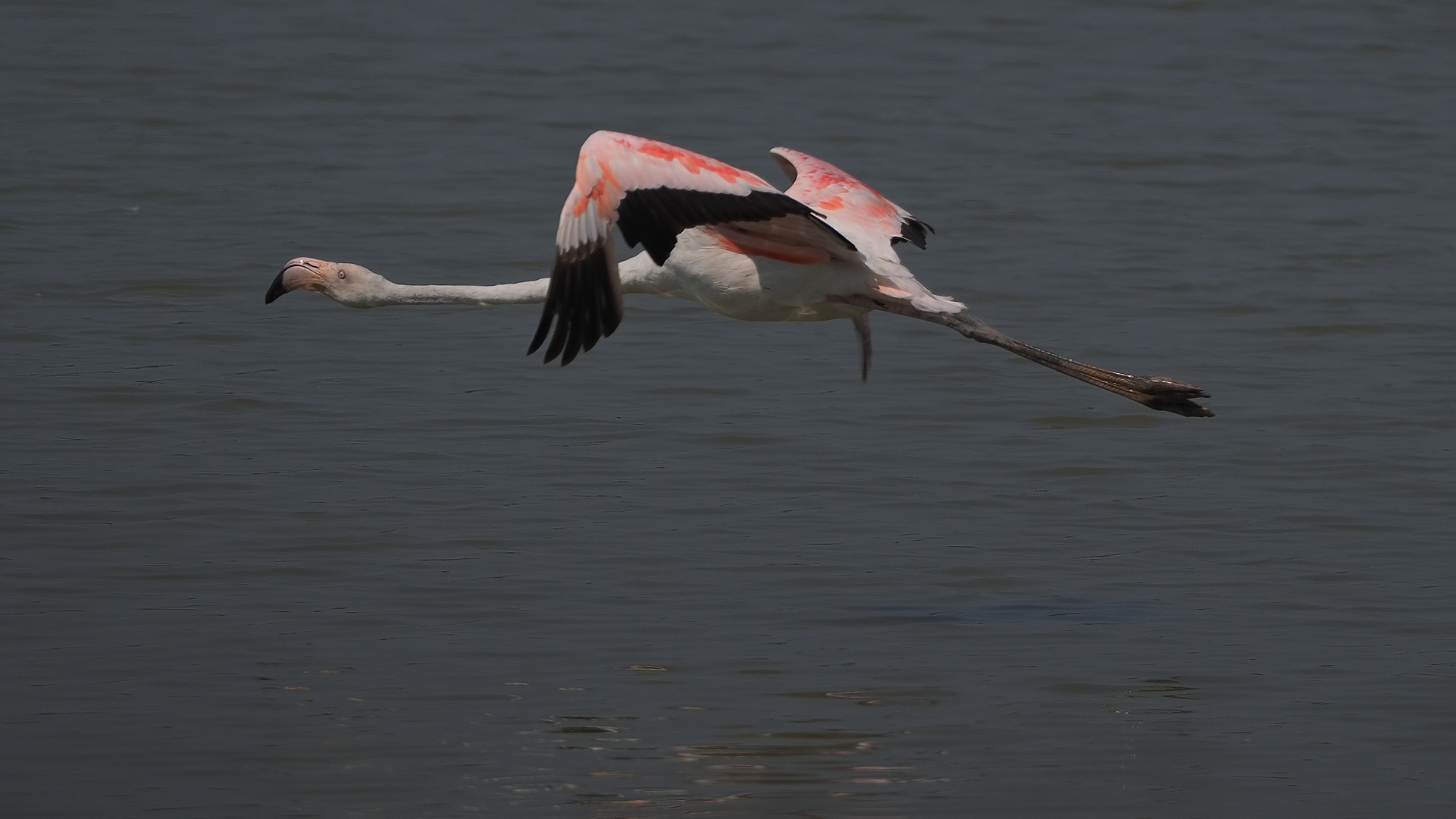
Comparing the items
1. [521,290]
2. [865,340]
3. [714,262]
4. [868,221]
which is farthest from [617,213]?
[865,340]

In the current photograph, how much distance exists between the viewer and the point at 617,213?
7238mm

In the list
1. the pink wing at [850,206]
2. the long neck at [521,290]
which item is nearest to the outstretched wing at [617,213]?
the long neck at [521,290]

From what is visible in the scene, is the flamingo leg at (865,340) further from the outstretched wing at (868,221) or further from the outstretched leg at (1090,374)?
the outstretched leg at (1090,374)

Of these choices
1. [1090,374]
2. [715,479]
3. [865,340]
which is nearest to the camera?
[1090,374]

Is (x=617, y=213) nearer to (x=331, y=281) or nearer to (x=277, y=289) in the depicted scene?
(x=331, y=281)

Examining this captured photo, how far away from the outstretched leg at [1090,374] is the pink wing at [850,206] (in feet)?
1.52

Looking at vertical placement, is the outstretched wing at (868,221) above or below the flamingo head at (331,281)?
above

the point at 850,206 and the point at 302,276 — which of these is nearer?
the point at 302,276

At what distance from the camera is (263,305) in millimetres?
12047

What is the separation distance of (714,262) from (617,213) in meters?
1.12

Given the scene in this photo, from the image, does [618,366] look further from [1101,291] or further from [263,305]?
[1101,291]

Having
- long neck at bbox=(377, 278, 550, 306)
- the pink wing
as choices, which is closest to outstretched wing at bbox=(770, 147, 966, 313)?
the pink wing

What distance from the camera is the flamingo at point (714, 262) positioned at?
7184 mm

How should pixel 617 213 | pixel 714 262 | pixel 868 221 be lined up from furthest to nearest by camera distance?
1. pixel 868 221
2. pixel 714 262
3. pixel 617 213
